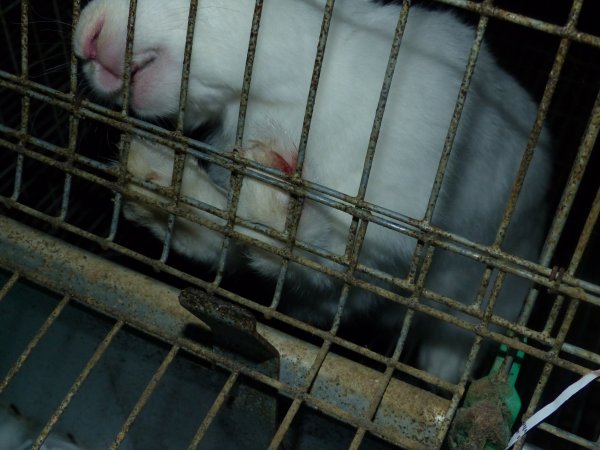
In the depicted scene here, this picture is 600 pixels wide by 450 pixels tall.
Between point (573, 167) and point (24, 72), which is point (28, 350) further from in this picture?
point (573, 167)

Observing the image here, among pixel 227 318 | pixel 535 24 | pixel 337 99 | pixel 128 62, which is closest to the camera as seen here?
pixel 535 24

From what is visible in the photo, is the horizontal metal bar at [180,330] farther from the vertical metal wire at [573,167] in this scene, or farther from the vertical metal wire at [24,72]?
the vertical metal wire at [573,167]

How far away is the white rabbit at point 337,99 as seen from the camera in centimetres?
103

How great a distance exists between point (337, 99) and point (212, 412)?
52 cm

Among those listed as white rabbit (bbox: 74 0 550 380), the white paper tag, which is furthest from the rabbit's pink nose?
the white paper tag

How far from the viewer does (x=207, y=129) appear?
1.35m

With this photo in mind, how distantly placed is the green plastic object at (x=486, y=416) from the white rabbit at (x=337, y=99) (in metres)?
0.32

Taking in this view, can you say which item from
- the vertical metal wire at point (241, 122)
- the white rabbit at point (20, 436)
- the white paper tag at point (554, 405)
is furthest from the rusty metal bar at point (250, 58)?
the white rabbit at point (20, 436)

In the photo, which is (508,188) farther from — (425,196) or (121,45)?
(121,45)

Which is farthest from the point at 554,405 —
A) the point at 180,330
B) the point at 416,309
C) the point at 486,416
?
the point at 180,330

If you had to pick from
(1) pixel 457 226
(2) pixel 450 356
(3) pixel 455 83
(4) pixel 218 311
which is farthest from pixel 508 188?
(4) pixel 218 311

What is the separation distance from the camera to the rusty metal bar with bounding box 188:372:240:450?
829mm

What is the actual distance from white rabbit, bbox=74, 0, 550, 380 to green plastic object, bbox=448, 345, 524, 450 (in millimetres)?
323

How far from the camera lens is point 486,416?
0.85 meters
